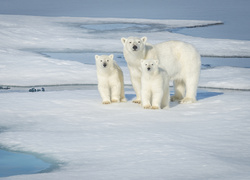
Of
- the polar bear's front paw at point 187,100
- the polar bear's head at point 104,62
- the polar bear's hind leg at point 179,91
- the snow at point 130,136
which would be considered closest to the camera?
the snow at point 130,136

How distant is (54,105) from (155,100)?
4.36 ft

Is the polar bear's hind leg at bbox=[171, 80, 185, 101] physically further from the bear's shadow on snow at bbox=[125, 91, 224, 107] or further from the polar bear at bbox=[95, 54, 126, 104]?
the polar bear at bbox=[95, 54, 126, 104]

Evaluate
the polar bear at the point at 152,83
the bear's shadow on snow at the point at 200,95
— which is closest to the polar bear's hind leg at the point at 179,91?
the bear's shadow on snow at the point at 200,95

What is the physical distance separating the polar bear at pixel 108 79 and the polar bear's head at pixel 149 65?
0.61m

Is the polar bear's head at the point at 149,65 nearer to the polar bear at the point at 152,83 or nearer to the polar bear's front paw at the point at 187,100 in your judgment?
the polar bear at the point at 152,83

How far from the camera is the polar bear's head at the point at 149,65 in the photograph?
20.5ft

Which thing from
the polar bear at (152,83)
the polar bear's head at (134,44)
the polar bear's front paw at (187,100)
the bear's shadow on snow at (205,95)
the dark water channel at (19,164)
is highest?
the polar bear's head at (134,44)

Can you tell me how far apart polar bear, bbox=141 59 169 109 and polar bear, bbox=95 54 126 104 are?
525 millimetres

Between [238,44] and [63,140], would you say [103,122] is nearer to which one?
[63,140]

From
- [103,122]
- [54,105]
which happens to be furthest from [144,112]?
[54,105]

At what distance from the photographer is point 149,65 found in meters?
6.24

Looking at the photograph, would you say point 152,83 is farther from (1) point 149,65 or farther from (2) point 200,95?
(2) point 200,95

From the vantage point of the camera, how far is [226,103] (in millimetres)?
6980

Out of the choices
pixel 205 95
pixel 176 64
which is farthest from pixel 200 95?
pixel 176 64
